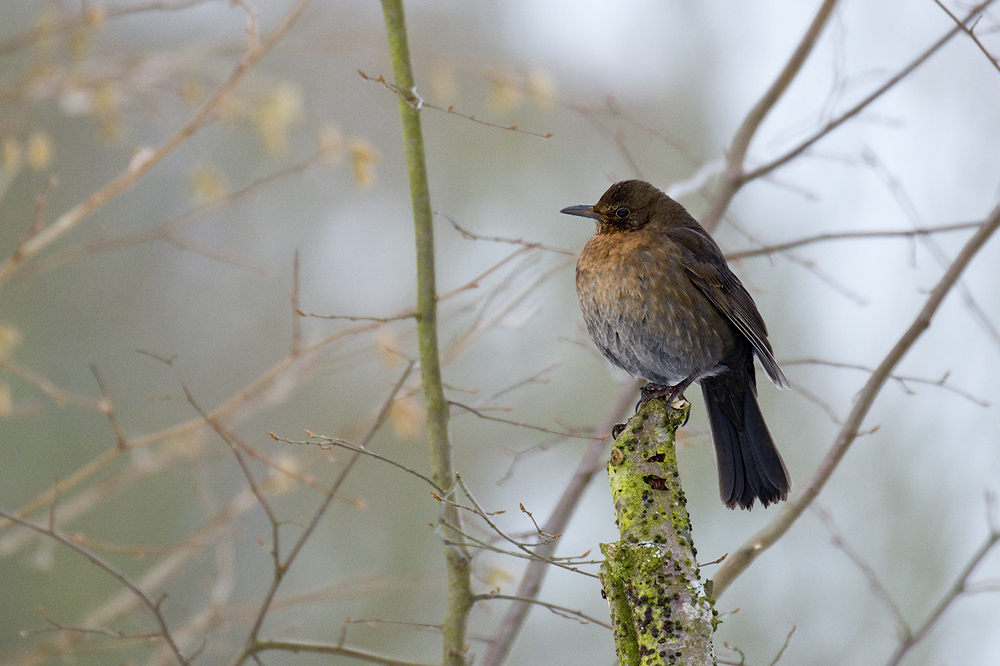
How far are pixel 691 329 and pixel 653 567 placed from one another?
140cm

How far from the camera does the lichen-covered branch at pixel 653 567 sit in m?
1.59

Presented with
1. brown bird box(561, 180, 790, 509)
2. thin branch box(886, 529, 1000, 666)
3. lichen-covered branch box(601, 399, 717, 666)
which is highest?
brown bird box(561, 180, 790, 509)

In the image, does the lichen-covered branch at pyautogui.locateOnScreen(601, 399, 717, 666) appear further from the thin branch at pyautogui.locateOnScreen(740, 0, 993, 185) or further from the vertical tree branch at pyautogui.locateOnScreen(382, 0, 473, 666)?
the thin branch at pyautogui.locateOnScreen(740, 0, 993, 185)

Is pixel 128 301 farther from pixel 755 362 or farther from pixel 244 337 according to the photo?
pixel 755 362

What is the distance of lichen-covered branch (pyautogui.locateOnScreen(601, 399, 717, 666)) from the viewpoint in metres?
1.59

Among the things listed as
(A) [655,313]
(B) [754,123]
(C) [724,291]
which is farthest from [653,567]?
(B) [754,123]

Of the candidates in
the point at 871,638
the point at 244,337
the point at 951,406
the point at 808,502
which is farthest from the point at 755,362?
the point at 244,337

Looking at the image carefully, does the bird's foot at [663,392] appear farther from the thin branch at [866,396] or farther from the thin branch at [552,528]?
the thin branch at [866,396]

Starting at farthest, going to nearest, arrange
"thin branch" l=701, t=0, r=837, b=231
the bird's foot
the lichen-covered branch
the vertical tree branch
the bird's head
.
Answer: "thin branch" l=701, t=0, r=837, b=231 < the bird's head < the bird's foot < the vertical tree branch < the lichen-covered branch

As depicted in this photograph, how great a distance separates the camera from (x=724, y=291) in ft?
9.77

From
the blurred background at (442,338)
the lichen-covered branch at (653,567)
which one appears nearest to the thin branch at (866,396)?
the lichen-covered branch at (653,567)

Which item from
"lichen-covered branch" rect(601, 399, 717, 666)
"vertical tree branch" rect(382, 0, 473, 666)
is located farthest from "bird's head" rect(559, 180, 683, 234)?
"lichen-covered branch" rect(601, 399, 717, 666)

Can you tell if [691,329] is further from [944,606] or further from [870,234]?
[944,606]

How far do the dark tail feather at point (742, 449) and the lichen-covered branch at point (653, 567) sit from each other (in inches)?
42.1
